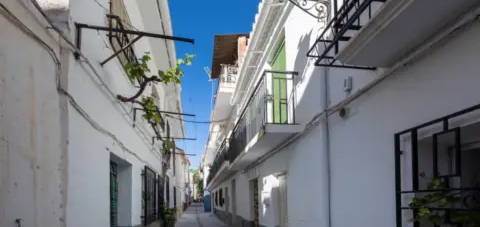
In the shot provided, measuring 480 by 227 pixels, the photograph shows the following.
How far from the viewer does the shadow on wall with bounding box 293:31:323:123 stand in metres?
7.19

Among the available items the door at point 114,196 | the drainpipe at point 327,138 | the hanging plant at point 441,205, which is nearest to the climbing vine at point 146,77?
the door at point 114,196

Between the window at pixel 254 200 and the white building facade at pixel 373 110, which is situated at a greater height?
the white building facade at pixel 373 110

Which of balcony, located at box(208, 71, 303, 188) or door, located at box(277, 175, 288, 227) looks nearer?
balcony, located at box(208, 71, 303, 188)

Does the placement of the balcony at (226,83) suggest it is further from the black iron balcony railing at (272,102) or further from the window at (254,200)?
the black iron balcony railing at (272,102)

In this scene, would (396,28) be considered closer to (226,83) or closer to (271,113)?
(271,113)

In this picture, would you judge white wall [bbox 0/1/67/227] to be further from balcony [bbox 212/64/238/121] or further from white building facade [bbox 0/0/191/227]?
balcony [bbox 212/64/238/121]

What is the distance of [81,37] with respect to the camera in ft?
17.0

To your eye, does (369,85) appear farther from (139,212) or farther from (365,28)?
(139,212)

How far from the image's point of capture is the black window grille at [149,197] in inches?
427

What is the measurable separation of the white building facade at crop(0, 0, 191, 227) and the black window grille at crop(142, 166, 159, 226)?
2.51 metres

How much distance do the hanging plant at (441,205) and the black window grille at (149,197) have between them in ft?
25.5

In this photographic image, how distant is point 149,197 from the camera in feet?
38.9

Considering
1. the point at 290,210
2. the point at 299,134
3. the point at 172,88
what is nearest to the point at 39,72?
the point at 299,134

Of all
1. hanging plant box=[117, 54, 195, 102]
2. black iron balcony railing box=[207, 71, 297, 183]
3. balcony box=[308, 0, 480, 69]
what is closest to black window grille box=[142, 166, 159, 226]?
black iron balcony railing box=[207, 71, 297, 183]
